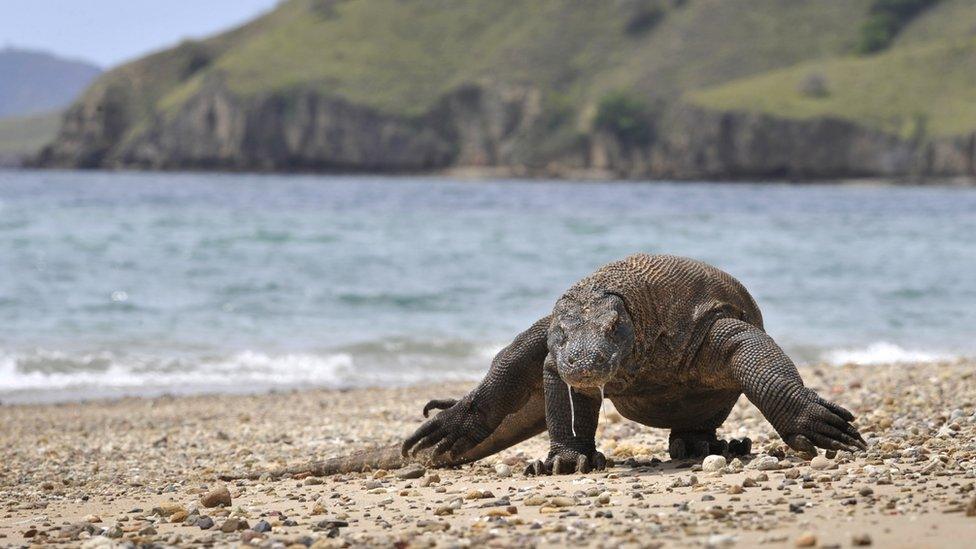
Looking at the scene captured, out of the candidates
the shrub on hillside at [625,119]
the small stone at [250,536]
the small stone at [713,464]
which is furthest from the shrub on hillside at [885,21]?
the small stone at [250,536]

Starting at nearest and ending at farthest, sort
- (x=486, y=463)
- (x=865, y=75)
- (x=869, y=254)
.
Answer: (x=486, y=463) → (x=869, y=254) → (x=865, y=75)

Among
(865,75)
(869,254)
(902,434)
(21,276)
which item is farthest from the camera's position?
(865,75)

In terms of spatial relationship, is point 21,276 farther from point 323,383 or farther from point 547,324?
point 547,324

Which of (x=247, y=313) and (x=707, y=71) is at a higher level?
(x=707, y=71)

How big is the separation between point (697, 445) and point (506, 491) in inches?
58.8

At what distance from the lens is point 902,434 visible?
25.6 ft

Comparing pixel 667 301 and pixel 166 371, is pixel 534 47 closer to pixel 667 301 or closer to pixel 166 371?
pixel 166 371

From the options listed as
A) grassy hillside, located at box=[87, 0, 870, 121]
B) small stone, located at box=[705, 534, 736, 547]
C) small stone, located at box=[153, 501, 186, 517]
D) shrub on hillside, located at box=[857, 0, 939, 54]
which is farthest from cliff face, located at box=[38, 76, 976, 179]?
small stone, located at box=[705, 534, 736, 547]

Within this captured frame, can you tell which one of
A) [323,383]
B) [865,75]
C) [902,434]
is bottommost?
[323,383]

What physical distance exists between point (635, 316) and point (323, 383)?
8.90 meters

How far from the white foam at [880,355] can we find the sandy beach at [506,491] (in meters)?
6.00

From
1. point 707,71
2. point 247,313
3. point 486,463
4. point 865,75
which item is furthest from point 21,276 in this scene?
point 707,71

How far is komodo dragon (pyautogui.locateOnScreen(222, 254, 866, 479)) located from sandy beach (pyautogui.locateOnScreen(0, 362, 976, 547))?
0.68 feet

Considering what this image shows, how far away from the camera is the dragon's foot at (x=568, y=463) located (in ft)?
24.5
